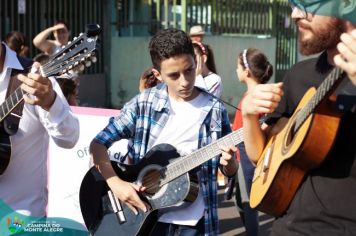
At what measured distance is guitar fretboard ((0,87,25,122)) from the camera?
3227mm

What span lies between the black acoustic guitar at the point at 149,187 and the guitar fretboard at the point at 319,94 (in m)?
0.96

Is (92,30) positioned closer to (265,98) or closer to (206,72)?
(265,98)

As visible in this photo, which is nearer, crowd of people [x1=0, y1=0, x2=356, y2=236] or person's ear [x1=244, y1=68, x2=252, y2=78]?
crowd of people [x1=0, y1=0, x2=356, y2=236]

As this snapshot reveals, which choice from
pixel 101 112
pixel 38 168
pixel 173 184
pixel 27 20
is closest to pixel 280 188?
pixel 173 184

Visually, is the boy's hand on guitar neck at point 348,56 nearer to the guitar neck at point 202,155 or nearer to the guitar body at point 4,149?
the guitar neck at point 202,155

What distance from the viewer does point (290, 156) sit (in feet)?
7.52

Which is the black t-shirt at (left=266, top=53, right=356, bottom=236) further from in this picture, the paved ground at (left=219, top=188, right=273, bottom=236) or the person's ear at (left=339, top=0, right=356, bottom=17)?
the paved ground at (left=219, top=188, right=273, bottom=236)

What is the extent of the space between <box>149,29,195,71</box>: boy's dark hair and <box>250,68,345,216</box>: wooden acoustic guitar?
1028mm

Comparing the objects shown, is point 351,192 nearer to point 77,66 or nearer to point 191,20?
point 77,66

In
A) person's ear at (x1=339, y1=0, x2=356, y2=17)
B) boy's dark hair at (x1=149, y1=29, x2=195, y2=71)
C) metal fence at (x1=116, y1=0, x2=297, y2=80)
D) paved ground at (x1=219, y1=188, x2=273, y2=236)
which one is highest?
person's ear at (x1=339, y1=0, x2=356, y2=17)

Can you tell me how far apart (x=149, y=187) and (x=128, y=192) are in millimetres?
124

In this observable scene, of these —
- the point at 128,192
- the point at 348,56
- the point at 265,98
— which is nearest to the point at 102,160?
the point at 128,192

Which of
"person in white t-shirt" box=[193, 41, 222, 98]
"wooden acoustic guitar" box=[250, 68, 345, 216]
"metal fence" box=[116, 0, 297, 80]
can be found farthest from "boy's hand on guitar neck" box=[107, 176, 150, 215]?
"metal fence" box=[116, 0, 297, 80]

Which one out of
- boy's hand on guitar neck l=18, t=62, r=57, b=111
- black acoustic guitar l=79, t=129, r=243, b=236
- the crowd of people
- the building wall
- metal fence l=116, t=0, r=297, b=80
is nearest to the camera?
the crowd of people
